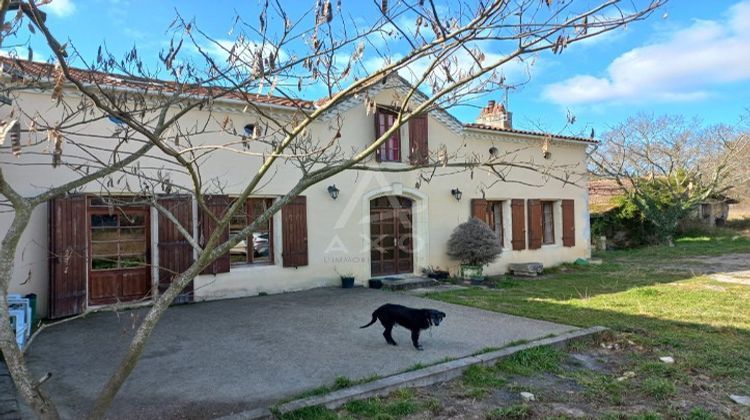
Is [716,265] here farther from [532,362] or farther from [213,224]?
[213,224]

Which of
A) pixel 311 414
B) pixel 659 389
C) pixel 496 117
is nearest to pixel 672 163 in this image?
pixel 496 117

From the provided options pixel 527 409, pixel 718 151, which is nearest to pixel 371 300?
pixel 527 409

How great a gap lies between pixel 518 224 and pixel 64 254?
10861 mm

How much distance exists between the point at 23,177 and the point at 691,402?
29.6ft

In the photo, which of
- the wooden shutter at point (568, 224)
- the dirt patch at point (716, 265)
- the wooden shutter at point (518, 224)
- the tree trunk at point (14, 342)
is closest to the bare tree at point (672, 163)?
the dirt patch at point (716, 265)

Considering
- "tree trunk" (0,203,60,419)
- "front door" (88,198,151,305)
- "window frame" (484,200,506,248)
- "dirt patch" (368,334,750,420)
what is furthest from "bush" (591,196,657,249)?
"tree trunk" (0,203,60,419)

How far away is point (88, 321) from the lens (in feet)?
23.5

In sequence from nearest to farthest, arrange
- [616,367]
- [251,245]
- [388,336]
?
[616,367] < [388,336] < [251,245]

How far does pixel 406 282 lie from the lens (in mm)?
10844

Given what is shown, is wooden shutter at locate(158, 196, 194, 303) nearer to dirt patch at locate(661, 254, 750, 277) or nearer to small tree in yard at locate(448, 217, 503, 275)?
small tree in yard at locate(448, 217, 503, 275)

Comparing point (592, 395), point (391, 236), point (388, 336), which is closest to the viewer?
point (592, 395)

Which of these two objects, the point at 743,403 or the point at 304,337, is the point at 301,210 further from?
the point at 743,403

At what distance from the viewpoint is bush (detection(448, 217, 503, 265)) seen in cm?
1159

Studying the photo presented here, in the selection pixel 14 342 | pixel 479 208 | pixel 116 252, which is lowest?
pixel 14 342
